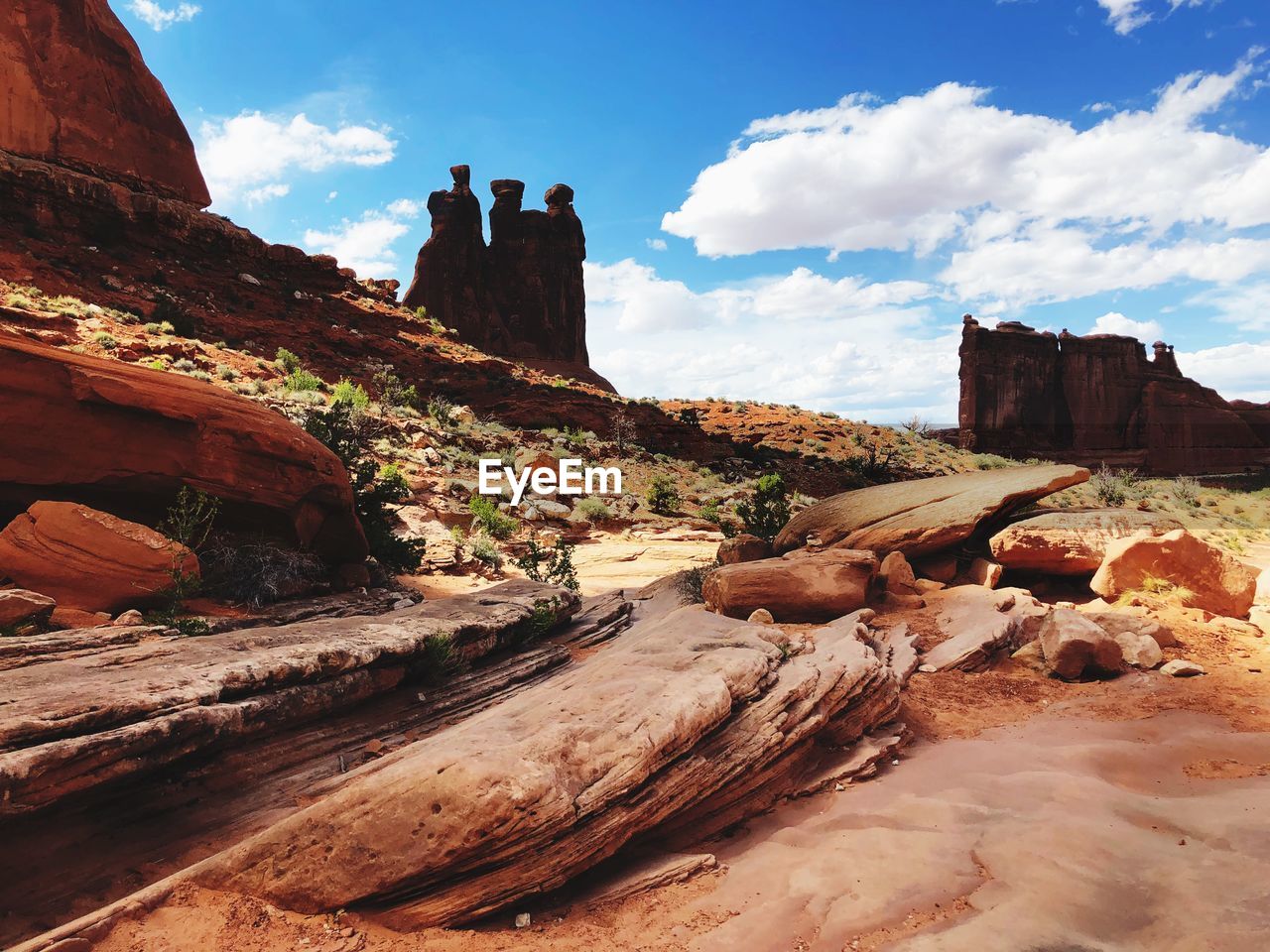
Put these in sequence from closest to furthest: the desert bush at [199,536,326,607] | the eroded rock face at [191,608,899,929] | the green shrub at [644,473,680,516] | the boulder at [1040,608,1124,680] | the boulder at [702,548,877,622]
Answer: the eroded rock face at [191,608,899,929] → the boulder at [1040,608,1124,680] → the desert bush at [199,536,326,607] → the boulder at [702,548,877,622] → the green shrub at [644,473,680,516]

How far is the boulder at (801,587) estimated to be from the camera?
369 inches

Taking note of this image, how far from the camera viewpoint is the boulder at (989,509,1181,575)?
9.38 m

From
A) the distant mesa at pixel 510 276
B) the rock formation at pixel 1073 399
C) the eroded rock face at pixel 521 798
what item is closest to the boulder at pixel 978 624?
the eroded rock face at pixel 521 798

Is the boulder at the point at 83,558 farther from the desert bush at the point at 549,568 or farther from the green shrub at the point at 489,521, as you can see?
the green shrub at the point at 489,521

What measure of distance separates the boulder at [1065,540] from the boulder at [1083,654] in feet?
8.17

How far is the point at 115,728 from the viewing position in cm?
427

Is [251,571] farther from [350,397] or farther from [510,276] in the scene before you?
[510,276]

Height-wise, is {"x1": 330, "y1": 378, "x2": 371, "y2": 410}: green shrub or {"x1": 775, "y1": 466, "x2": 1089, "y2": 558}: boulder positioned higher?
{"x1": 330, "y1": 378, "x2": 371, "y2": 410}: green shrub

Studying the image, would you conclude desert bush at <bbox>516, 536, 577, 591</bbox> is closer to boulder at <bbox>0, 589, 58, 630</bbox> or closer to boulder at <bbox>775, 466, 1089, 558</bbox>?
boulder at <bbox>775, 466, 1089, 558</bbox>

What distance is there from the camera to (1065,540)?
31.3 ft

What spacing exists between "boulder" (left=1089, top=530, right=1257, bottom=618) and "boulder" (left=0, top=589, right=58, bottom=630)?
12.3 m

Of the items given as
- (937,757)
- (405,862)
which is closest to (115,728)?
(405,862)

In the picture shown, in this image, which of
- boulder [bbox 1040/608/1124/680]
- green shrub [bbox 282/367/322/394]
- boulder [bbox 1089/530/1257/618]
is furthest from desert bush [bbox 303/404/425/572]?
boulder [bbox 1089/530/1257/618]

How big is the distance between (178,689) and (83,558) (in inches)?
138
